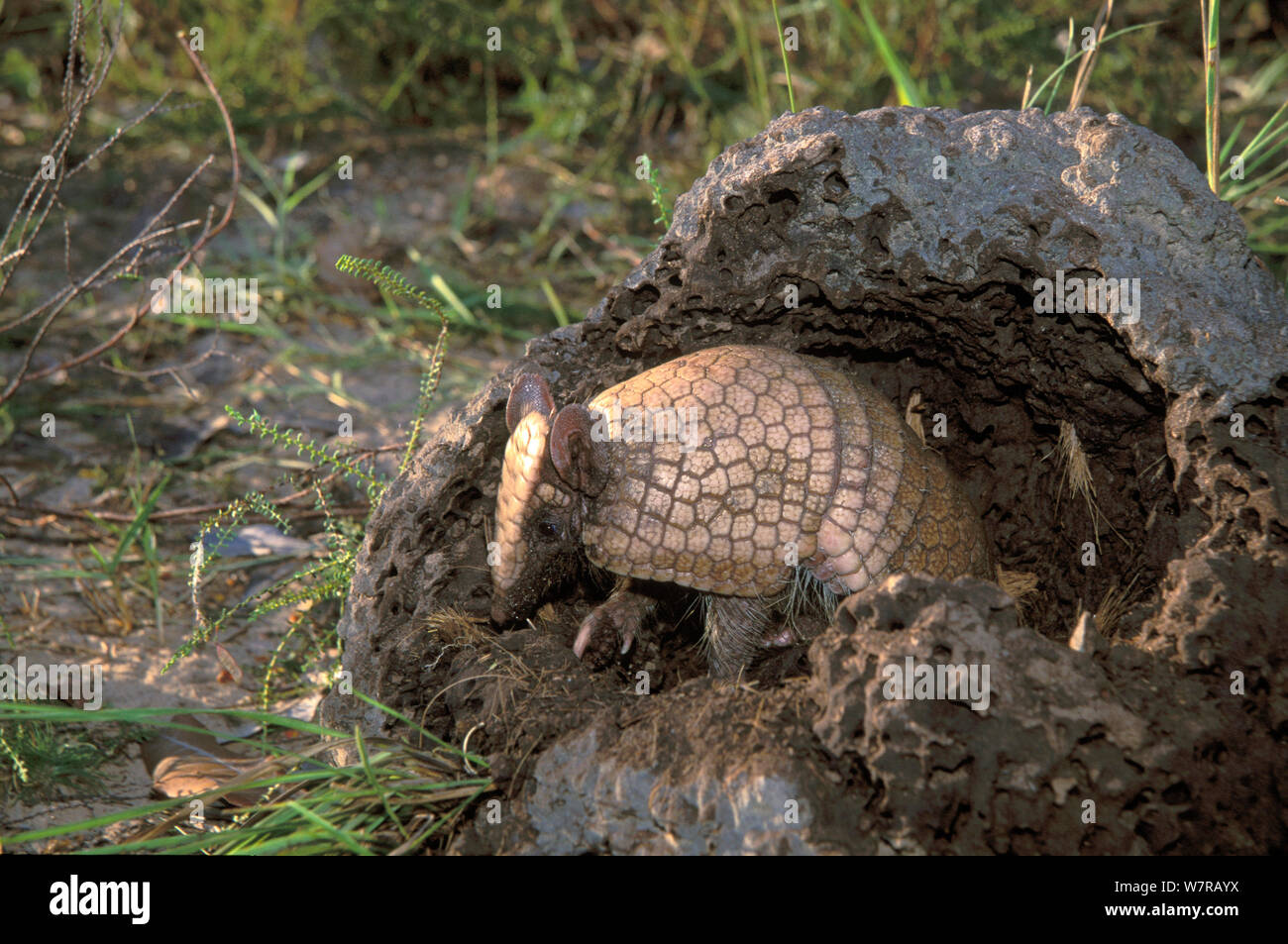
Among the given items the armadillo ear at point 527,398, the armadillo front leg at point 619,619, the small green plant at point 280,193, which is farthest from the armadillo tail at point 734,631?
the small green plant at point 280,193

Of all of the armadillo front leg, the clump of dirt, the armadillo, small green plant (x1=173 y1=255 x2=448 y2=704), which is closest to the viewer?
the clump of dirt

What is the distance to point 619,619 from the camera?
11.4ft

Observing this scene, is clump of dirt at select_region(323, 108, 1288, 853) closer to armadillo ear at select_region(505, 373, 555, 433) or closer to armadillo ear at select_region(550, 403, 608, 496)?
armadillo ear at select_region(505, 373, 555, 433)

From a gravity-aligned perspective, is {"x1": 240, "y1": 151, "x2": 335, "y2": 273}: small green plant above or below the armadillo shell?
above

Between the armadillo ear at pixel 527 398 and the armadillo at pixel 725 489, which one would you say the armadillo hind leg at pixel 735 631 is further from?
the armadillo ear at pixel 527 398

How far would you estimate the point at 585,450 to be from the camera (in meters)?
3.08

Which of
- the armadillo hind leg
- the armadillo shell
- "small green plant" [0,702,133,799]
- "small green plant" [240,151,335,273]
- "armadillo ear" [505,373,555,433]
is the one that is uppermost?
"small green plant" [240,151,335,273]

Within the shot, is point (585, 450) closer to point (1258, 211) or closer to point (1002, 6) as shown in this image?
point (1258, 211)

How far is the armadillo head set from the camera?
3012 millimetres

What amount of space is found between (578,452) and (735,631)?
0.84 meters

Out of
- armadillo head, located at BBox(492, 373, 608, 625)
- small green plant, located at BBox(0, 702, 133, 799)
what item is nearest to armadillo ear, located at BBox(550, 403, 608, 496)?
armadillo head, located at BBox(492, 373, 608, 625)

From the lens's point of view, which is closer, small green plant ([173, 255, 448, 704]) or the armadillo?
the armadillo

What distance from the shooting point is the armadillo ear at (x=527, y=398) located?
3168 millimetres

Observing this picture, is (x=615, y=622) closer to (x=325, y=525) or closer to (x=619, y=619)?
(x=619, y=619)
